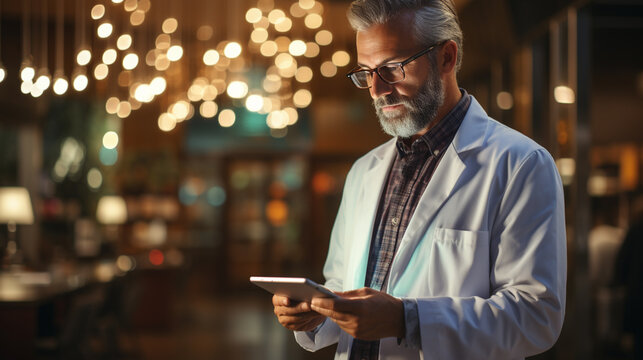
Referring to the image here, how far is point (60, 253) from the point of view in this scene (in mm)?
9625

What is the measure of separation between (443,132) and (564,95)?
3.53 metres

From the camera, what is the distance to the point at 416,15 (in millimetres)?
1733

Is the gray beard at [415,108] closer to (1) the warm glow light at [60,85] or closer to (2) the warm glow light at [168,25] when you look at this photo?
(1) the warm glow light at [60,85]

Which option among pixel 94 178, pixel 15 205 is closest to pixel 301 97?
pixel 94 178

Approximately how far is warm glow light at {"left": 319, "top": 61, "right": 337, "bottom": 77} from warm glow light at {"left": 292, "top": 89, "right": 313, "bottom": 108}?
24.1 inches

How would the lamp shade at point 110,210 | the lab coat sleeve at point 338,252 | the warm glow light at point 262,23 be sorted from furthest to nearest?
the lamp shade at point 110,210 < the warm glow light at point 262,23 < the lab coat sleeve at point 338,252

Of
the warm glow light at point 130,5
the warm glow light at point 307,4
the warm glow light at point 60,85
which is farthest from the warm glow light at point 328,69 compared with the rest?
the warm glow light at point 60,85

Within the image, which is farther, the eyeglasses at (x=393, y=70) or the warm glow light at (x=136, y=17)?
the warm glow light at (x=136, y=17)

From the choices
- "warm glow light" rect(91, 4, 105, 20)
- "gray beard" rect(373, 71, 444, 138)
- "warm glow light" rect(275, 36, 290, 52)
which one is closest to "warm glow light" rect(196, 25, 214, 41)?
"warm glow light" rect(275, 36, 290, 52)

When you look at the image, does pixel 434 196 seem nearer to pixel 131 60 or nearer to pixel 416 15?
pixel 416 15

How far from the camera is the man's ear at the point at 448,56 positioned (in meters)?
1.77

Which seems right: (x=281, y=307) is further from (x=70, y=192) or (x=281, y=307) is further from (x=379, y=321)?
(x=70, y=192)

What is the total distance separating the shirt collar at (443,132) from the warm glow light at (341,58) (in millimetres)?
10001

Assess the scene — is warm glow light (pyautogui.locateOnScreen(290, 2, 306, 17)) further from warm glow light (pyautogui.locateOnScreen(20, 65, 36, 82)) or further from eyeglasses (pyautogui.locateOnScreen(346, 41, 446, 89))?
eyeglasses (pyautogui.locateOnScreen(346, 41, 446, 89))
